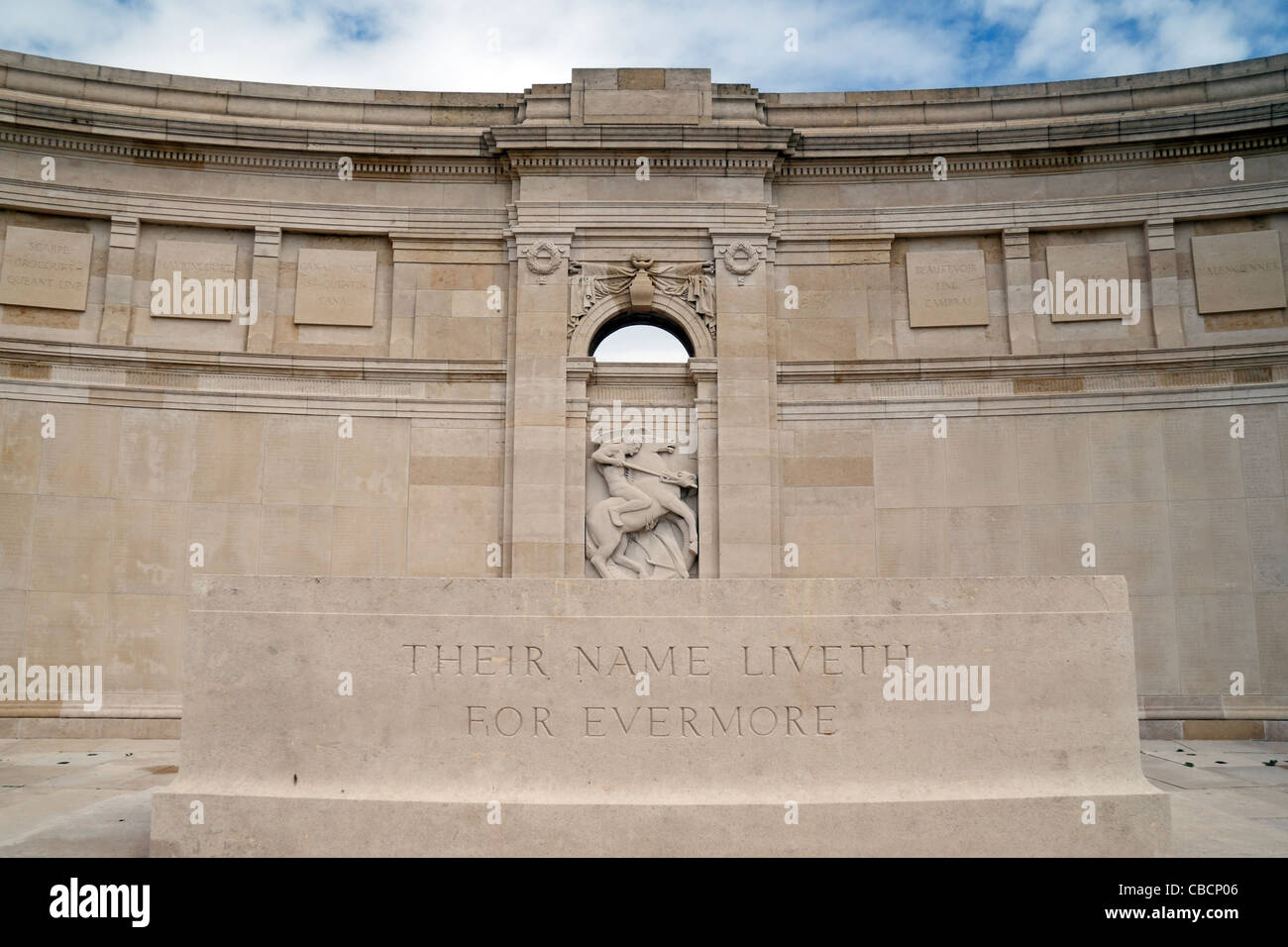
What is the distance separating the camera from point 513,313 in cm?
1652

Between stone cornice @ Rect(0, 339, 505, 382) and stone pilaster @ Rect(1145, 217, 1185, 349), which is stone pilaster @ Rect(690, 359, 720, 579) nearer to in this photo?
stone cornice @ Rect(0, 339, 505, 382)

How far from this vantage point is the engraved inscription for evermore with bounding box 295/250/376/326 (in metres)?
16.5

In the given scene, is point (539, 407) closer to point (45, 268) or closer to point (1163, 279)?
point (45, 268)

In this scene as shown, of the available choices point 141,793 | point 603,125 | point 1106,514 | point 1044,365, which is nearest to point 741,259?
point 603,125

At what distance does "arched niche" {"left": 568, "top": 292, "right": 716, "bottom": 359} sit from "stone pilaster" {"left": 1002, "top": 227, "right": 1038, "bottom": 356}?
17.4ft

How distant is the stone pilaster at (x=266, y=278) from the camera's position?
16.2 metres

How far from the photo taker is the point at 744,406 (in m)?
16.0

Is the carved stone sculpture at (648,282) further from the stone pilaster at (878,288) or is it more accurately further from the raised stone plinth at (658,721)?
the raised stone plinth at (658,721)

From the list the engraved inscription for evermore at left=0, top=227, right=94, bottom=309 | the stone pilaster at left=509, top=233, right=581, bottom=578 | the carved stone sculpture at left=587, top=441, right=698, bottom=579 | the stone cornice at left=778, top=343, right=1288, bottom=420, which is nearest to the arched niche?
the stone pilaster at left=509, top=233, right=581, bottom=578

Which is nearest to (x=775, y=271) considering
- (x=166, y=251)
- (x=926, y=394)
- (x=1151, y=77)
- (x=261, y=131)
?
(x=926, y=394)

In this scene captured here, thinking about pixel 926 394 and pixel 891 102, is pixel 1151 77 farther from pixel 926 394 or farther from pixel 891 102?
pixel 926 394

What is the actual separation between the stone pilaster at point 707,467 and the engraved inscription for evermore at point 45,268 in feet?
34.4

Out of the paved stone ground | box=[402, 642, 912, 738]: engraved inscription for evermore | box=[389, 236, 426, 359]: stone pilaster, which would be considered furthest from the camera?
box=[389, 236, 426, 359]: stone pilaster

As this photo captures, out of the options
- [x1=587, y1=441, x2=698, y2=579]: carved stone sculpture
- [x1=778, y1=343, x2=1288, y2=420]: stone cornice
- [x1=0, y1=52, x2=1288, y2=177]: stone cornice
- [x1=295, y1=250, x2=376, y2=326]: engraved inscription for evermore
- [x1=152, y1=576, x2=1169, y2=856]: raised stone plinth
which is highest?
[x1=0, y1=52, x2=1288, y2=177]: stone cornice
